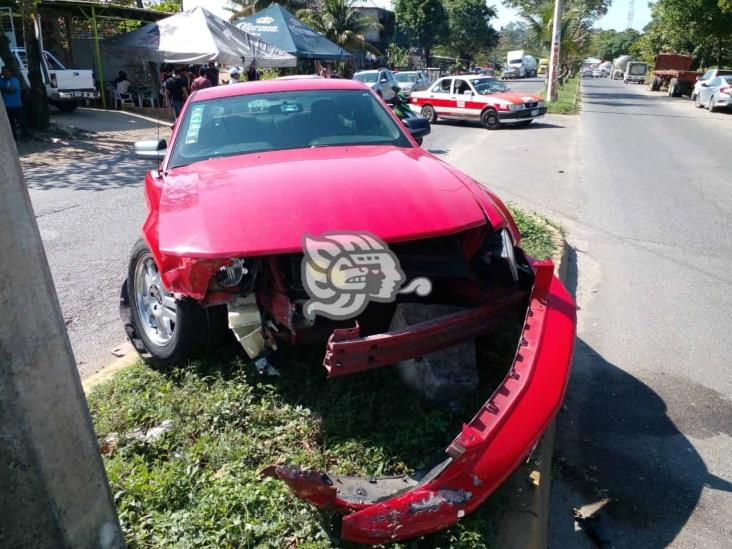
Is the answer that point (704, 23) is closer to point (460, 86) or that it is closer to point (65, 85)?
point (460, 86)

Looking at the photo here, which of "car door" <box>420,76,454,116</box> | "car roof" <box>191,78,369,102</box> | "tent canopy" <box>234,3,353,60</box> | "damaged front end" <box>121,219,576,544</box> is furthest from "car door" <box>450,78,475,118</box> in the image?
"damaged front end" <box>121,219,576,544</box>

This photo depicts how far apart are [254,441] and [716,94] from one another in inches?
1057

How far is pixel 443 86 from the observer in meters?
19.7

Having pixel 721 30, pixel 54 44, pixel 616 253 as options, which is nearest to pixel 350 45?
pixel 54 44

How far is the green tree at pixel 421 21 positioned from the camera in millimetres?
55875

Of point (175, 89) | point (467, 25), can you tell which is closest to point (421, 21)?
point (467, 25)

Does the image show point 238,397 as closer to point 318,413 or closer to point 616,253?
point 318,413

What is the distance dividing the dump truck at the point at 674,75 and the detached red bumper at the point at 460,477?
38845 millimetres

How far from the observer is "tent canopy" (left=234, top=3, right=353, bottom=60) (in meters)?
21.4

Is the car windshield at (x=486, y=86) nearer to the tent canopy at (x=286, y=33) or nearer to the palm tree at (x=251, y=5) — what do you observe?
the tent canopy at (x=286, y=33)

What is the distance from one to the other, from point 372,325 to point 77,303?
284cm

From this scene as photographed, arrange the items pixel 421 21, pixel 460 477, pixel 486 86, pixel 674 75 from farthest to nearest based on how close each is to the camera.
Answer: pixel 421 21 → pixel 674 75 → pixel 486 86 → pixel 460 477

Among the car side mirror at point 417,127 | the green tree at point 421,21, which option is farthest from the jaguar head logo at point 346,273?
the green tree at point 421,21

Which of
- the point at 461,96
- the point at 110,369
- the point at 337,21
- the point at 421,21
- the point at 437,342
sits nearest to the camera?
the point at 437,342
